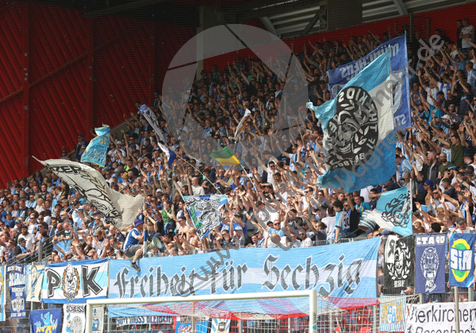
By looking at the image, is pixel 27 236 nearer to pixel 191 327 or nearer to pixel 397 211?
pixel 191 327

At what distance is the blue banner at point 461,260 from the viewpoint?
9.59 metres

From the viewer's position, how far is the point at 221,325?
12.3 metres

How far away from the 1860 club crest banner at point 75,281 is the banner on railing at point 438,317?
25.0 ft

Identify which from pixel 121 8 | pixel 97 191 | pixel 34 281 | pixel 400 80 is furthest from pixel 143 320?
pixel 121 8

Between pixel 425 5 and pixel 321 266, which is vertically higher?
pixel 425 5

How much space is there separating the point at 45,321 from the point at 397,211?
9.25 meters

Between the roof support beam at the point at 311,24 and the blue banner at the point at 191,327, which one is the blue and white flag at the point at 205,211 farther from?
the roof support beam at the point at 311,24

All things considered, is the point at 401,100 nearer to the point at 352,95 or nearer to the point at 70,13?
the point at 352,95

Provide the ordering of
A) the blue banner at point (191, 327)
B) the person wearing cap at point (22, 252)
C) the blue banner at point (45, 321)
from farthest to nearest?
1. the person wearing cap at point (22, 252)
2. the blue banner at point (45, 321)
3. the blue banner at point (191, 327)

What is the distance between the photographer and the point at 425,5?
2305 centimetres

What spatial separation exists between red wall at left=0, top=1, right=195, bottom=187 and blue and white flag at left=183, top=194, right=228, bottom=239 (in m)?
14.7

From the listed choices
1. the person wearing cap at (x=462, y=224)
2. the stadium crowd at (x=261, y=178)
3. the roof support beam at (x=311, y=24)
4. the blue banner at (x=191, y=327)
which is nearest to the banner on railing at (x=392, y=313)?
the person wearing cap at (x=462, y=224)

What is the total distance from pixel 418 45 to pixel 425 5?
3.90 m

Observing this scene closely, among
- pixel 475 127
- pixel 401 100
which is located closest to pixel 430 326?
pixel 401 100
